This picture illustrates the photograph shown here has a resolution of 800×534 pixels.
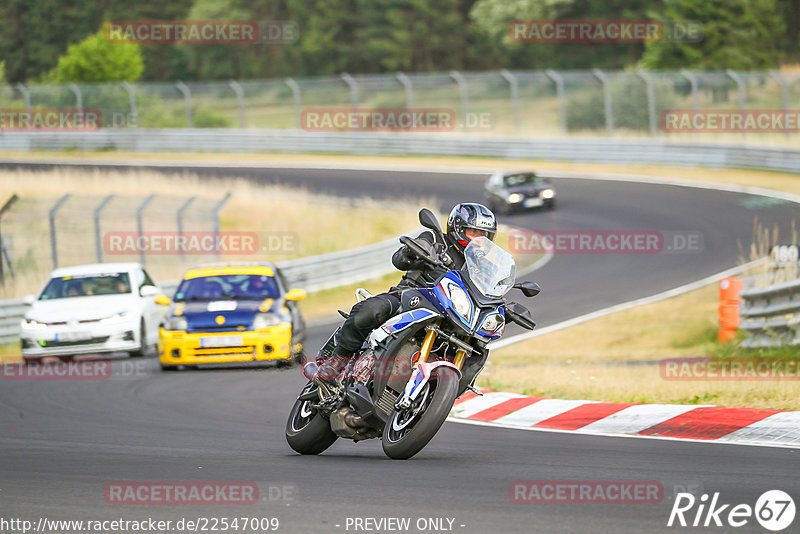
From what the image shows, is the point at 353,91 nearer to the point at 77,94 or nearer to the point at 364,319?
the point at 77,94

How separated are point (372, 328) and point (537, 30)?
66.5 metres

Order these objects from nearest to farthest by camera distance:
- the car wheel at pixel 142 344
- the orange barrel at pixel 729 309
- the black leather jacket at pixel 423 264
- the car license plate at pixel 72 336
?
the black leather jacket at pixel 423 264
the car license plate at pixel 72 336
the car wheel at pixel 142 344
the orange barrel at pixel 729 309

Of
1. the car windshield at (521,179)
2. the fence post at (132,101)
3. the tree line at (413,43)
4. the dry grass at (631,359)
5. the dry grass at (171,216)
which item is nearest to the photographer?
the dry grass at (631,359)

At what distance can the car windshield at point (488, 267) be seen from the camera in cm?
781

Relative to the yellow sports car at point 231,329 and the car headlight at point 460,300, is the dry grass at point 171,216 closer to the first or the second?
the yellow sports car at point 231,329

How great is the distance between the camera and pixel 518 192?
109ft

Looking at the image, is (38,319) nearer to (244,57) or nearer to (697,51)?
(697,51)

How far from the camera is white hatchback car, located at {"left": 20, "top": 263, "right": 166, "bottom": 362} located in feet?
56.1

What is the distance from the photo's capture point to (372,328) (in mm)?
8328

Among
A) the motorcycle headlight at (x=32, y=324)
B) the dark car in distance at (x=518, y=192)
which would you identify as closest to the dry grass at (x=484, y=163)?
the dark car in distance at (x=518, y=192)

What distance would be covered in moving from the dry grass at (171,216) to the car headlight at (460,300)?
16321 mm

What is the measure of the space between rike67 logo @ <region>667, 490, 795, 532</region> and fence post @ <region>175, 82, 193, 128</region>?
140 feet

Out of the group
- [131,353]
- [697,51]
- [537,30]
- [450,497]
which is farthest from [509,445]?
[537,30]

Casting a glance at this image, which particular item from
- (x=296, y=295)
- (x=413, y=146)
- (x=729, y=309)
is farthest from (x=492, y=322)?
(x=413, y=146)
